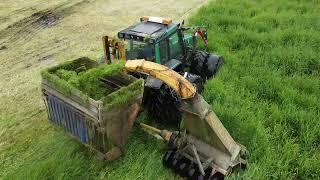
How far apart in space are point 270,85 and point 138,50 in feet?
9.75

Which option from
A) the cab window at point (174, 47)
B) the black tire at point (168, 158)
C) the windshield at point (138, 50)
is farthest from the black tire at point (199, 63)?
the black tire at point (168, 158)

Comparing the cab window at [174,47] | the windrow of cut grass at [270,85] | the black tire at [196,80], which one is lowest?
the windrow of cut grass at [270,85]

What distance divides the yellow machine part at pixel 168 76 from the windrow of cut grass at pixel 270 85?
59.0 inches

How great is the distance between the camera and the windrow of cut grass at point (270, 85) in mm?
6461

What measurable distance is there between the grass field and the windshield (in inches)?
57.3

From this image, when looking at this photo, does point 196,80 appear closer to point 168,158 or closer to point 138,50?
point 138,50

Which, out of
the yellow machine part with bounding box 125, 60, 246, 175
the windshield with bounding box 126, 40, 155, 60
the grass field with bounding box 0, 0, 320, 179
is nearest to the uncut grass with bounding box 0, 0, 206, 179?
the grass field with bounding box 0, 0, 320, 179

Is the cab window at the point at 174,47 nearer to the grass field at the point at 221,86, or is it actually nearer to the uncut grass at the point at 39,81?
the grass field at the point at 221,86

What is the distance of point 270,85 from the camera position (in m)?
8.45

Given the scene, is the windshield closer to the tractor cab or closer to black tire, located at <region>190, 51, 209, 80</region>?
the tractor cab

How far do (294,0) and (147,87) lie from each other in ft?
31.7

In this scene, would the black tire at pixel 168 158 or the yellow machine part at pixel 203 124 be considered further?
the black tire at pixel 168 158

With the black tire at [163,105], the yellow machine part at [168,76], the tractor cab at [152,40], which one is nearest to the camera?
the yellow machine part at [168,76]

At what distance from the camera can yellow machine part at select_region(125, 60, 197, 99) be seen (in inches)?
233
